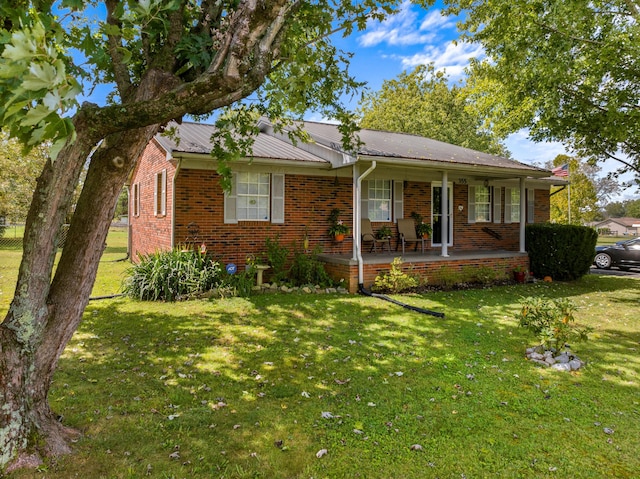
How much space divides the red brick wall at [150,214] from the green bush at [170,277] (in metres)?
1.05

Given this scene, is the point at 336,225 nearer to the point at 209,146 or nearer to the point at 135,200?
the point at 209,146

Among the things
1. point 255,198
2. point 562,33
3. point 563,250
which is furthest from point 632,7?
point 255,198

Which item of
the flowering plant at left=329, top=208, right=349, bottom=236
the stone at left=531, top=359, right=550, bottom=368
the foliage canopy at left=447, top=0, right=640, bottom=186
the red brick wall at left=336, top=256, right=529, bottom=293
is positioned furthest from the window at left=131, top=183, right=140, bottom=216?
the stone at left=531, top=359, right=550, bottom=368

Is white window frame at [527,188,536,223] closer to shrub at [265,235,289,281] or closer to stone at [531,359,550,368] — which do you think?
shrub at [265,235,289,281]

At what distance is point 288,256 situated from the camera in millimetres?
10711

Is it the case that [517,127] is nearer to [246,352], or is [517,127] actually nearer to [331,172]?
[331,172]

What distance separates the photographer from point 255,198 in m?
10.5

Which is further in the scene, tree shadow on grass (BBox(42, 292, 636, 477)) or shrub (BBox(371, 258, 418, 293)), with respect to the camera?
shrub (BBox(371, 258, 418, 293))

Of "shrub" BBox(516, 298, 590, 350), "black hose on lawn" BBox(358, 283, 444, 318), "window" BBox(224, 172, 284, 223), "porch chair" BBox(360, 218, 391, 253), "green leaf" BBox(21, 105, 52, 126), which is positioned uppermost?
"window" BBox(224, 172, 284, 223)

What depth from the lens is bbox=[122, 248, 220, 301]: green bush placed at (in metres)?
8.29

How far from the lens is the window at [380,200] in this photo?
12445 mm

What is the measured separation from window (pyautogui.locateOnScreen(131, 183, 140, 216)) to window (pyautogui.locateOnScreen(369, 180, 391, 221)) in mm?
8282

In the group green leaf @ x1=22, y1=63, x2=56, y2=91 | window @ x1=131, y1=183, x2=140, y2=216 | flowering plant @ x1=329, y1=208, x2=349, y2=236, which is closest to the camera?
green leaf @ x1=22, y1=63, x2=56, y2=91

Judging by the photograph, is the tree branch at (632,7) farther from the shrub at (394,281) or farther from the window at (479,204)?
the shrub at (394,281)
